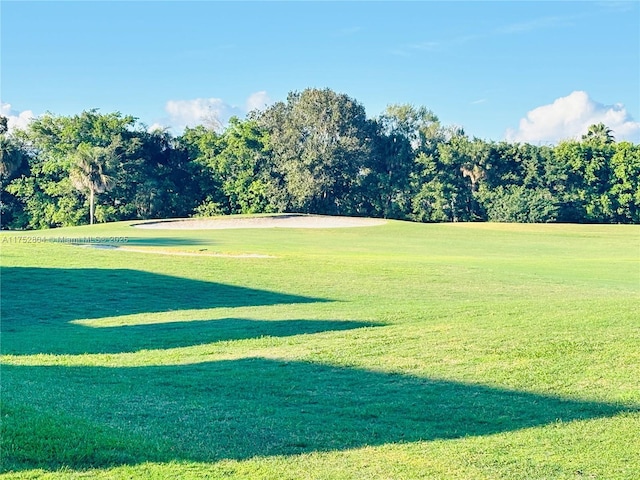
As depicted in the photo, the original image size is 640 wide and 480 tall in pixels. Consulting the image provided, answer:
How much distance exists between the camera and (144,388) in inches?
328

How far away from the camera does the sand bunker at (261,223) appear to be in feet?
157

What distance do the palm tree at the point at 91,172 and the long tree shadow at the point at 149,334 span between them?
1914 inches

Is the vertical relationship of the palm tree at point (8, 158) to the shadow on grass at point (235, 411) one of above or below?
above

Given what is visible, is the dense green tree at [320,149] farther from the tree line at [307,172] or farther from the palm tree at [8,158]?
the palm tree at [8,158]

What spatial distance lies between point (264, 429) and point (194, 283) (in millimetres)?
13987

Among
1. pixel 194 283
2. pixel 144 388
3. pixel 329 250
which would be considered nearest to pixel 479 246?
pixel 329 250

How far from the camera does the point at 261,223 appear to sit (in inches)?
1934

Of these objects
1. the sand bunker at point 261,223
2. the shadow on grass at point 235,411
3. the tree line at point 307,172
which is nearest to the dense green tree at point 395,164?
the tree line at point 307,172

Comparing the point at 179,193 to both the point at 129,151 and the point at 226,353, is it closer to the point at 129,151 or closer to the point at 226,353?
the point at 129,151

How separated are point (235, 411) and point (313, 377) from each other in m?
1.83

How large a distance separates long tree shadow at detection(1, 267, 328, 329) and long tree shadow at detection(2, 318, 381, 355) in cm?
164

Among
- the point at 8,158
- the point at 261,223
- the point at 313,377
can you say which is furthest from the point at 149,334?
the point at 8,158

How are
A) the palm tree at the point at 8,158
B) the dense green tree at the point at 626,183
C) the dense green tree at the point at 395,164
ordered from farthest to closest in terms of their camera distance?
the dense green tree at the point at 395,164
the palm tree at the point at 8,158
the dense green tree at the point at 626,183

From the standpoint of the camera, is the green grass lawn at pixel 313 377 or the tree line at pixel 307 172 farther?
the tree line at pixel 307 172
